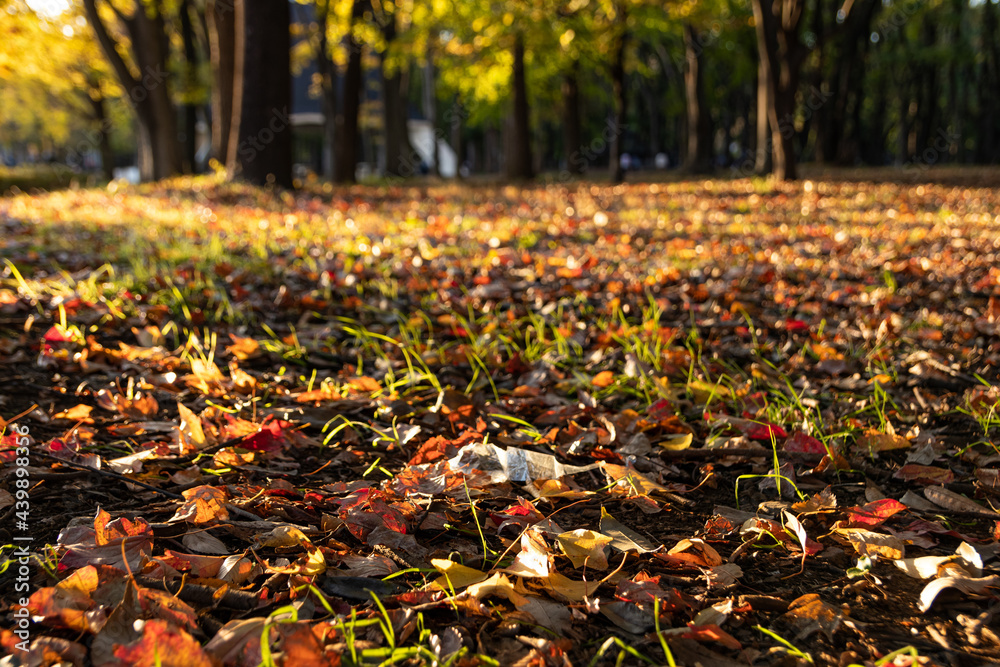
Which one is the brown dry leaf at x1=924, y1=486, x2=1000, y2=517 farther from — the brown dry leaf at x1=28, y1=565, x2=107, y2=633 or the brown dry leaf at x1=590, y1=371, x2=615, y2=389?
the brown dry leaf at x1=28, y1=565, x2=107, y2=633

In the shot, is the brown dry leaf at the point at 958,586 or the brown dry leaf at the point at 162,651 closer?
the brown dry leaf at the point at 162,651

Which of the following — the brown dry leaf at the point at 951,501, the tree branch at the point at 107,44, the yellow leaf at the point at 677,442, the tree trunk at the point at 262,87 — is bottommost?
the brown dry leaf at the point at 951,501

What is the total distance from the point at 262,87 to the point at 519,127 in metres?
8.08

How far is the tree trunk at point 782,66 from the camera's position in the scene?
12.5 meters

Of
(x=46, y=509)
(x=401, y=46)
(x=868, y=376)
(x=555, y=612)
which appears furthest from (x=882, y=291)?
(x=401, y=46)

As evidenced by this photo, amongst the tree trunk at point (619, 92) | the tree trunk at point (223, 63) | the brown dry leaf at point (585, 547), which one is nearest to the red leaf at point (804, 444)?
the brown dry leaf at point (585, 547)

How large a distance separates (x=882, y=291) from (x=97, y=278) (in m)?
4.72

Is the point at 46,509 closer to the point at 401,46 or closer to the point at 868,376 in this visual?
the point at 868,376

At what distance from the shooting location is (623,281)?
14.7 ft

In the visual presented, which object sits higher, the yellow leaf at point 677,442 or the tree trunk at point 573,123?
the tree trunk at point 573,123

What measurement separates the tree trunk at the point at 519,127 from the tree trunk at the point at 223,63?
6075 mm

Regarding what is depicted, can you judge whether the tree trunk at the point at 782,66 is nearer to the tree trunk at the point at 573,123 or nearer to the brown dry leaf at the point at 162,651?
the tree trunk at the point at 573,123

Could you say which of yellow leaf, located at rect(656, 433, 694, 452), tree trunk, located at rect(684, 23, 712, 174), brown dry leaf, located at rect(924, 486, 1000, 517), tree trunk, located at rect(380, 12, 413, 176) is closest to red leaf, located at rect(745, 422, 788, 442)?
yellow leaf, located at rect(656, 433, 694, 452)

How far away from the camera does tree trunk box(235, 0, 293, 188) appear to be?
9.84 metres
